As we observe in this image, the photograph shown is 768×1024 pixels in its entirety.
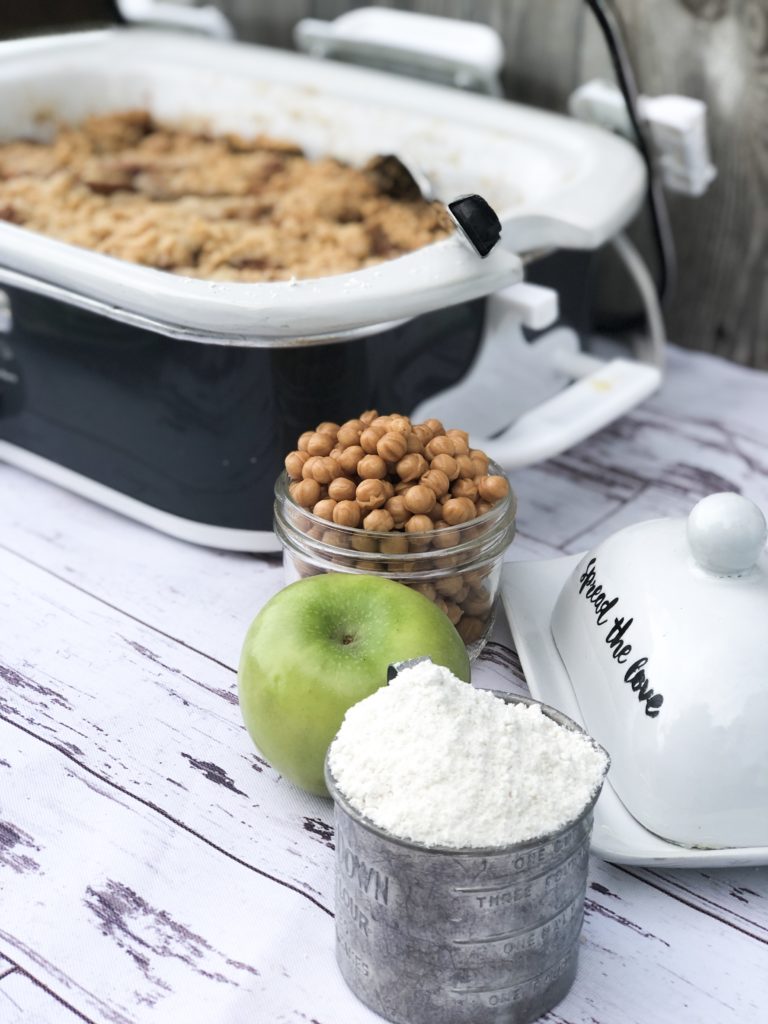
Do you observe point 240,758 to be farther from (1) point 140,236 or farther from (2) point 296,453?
(1) point 140,236

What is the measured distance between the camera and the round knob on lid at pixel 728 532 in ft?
2.54

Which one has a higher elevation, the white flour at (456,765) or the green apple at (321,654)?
the white flour at (456,765)

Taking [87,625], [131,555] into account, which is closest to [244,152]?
[131,555]

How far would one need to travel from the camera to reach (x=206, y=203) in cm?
144

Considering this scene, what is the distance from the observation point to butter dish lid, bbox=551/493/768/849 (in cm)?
75

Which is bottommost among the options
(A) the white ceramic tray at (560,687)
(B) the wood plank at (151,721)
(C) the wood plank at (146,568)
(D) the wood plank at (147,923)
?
(C) the wood plank at (146,568)

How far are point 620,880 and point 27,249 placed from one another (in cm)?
72

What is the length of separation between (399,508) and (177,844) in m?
0.28

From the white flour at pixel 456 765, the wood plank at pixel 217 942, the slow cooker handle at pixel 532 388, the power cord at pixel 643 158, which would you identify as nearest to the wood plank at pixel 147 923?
the wood plank at pixel 217 942

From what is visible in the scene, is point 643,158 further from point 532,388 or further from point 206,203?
point 206,203

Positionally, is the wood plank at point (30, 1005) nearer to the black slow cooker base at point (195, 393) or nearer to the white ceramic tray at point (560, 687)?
the white ceramic tray at point (560, 687)

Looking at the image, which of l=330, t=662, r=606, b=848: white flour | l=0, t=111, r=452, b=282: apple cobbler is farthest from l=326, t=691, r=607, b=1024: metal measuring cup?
l=0, t=111, r=452, b=282: apple cobbler

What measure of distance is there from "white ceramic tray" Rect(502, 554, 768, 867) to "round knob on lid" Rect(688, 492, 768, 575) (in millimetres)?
159

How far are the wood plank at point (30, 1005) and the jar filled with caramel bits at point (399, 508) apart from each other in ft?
1.13
